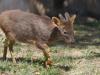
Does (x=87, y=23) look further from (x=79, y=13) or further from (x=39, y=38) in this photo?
(x=39, y=38)

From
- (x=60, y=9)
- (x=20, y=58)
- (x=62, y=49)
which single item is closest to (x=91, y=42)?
(x=62, y=49)

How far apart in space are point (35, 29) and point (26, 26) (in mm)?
228

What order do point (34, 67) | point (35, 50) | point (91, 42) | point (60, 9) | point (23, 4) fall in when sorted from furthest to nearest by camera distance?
1. point (60, 9)
2. point (23, 4)
3. point (91, 42)
4. point (35, 50)
5. point (34, 67)

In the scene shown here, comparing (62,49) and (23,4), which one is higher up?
(23,4)

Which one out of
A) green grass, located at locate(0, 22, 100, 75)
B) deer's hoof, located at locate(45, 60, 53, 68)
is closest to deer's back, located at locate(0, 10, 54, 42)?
deer's hoof, located at locate(45, 60, 53, 68)

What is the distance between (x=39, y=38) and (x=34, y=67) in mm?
675

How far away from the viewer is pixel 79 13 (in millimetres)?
18266

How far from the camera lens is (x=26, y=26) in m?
9.73

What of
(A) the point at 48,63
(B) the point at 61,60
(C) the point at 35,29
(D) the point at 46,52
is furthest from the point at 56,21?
(B) the point at 61,60

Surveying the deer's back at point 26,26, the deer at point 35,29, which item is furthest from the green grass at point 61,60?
the deer's back at point 26,26

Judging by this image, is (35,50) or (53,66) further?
(35,50)

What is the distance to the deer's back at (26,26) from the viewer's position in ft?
31.7

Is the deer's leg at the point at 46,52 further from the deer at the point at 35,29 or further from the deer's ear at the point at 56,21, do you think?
the deer's ear at the point at 56,21

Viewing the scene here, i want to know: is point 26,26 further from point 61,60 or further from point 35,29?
point 61,60
